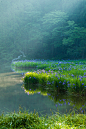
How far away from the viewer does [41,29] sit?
31.7 metres

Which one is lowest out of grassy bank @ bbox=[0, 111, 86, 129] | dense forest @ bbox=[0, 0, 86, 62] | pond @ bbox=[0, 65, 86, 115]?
pond @ bbox=[0, 65, 86, 115]

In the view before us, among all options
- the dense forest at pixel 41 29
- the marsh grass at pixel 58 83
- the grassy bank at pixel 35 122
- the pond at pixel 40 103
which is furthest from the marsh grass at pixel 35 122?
the dense forest at pixel 41 29

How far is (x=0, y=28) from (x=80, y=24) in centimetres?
1482

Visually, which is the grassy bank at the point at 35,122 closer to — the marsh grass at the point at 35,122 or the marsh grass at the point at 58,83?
the marsh grass at the point at 35,122

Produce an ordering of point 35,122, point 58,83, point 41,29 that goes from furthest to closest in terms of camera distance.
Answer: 1. point 41,29
2. point 58,83
3. point 35,122

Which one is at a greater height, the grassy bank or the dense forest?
the dense forest

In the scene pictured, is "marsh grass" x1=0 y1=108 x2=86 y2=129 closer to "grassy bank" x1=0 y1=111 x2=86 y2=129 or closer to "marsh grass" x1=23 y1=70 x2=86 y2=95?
"grassy bank" x1=0 y1=111 x2=86 y2=129

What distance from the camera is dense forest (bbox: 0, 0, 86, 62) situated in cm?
2970

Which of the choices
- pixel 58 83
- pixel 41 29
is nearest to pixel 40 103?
pixel 58 83

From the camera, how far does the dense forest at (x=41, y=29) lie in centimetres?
2970

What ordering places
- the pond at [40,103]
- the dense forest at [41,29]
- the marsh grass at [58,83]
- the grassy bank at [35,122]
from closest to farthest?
the grassy bank at [35,122], the pond at [40,103], the marsh grass at [58,83], the dense forest at [41,29]

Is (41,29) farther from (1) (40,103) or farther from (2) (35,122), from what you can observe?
(2) (35,122)

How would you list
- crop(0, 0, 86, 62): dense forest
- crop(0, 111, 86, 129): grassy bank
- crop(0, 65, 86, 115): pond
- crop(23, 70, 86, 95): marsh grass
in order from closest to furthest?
crop(0, 111, 86, 129): grassy bank → crop(0, 65, 86, 115): pond → crop(23, 70, 86, 95): marsh grass → crop(0, 0, 86, 62): dense forest

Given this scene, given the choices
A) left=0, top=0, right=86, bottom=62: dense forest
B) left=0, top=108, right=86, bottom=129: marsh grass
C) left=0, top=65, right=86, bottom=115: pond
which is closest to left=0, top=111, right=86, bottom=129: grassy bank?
left=0, top=108, right=86, bottom=129: marsh grass
